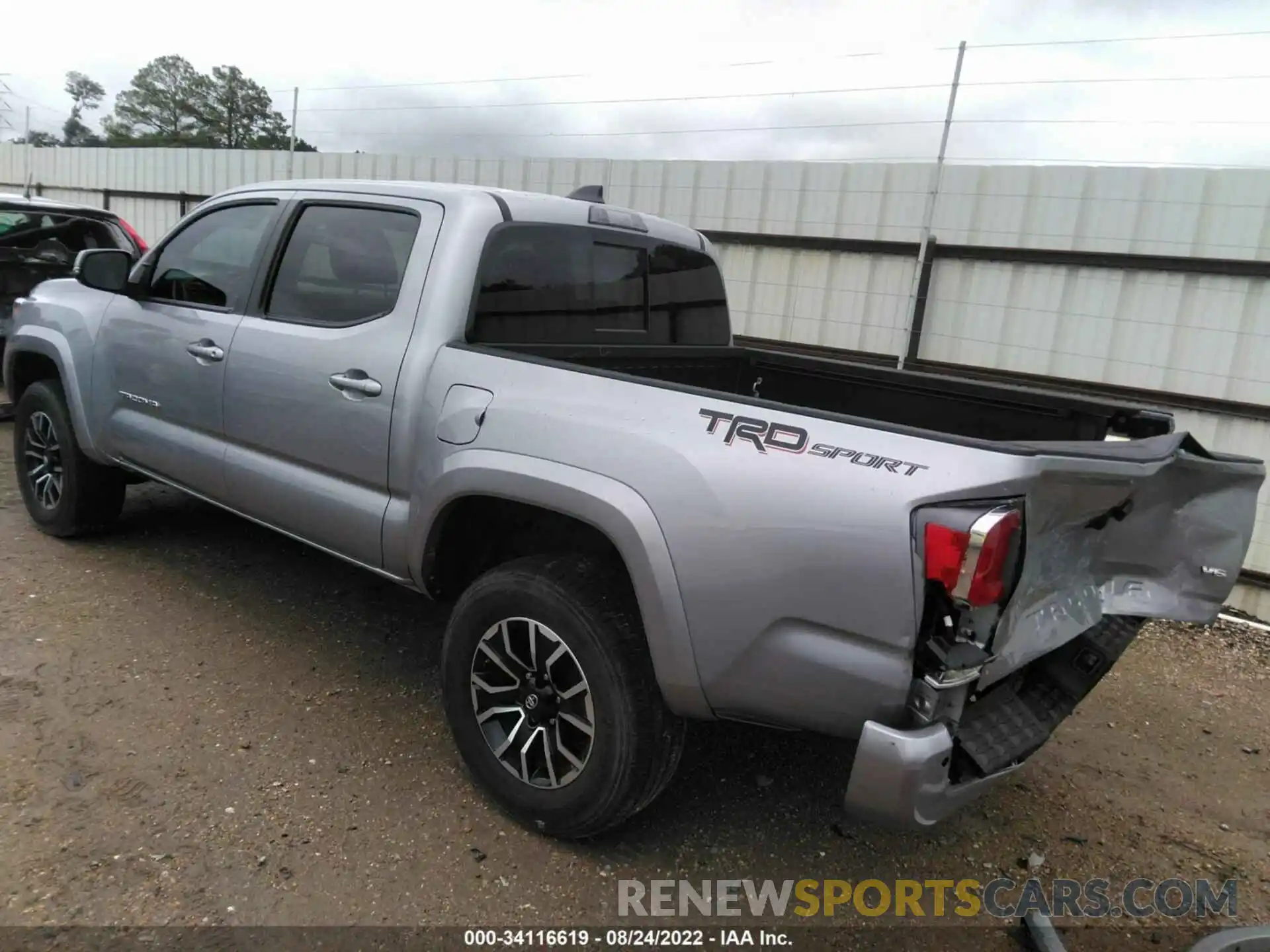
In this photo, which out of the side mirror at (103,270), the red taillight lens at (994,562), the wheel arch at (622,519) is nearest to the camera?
the red taillight lens at (994,562)

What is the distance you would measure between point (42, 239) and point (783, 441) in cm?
799

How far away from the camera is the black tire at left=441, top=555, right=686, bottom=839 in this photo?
2.40 metres

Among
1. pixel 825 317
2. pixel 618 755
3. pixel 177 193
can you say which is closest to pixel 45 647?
pixel 618 755

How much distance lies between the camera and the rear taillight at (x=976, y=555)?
72.8 inches

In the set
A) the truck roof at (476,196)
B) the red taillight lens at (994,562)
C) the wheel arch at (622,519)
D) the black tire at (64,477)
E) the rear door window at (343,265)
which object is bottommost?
the black tire at (64,477)

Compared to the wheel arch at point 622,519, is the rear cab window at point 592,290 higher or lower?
higher

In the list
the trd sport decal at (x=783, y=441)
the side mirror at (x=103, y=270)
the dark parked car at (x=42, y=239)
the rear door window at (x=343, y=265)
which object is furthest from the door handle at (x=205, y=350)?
the dark parked car at (x=42, y=239)

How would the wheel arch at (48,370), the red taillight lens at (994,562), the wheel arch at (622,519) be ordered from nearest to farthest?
the red taillight lens at (994,562), the wheel arch at (622,519), the wheel arch at (48,370)

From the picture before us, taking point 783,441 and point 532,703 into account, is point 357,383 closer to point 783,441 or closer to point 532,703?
point 532,703

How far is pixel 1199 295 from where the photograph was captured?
5164 millimetres

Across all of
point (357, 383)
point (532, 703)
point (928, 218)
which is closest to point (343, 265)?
point (357, 383)

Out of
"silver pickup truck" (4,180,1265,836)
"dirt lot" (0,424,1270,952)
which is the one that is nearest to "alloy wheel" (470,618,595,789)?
"silver pickup truck" (4,180,1265,836)

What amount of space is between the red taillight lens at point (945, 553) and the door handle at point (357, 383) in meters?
1.86

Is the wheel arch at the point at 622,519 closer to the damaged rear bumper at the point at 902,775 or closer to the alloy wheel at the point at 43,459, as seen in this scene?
the damaged rear bumper at the point at 902,775
